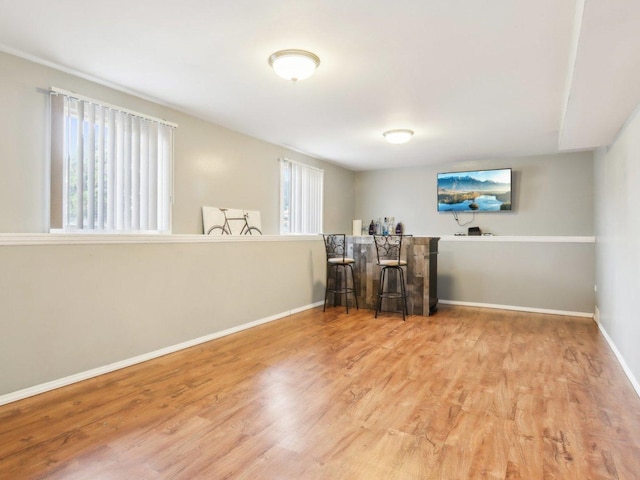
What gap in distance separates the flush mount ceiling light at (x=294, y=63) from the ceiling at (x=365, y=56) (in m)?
0.06

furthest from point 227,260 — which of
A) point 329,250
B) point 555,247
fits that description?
point 555,247

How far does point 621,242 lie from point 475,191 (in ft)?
8.87

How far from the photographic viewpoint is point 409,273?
496cm

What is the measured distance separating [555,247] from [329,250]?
3185 mm

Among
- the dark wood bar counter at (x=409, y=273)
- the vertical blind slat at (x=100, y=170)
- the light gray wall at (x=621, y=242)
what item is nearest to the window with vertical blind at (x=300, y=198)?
the dark wood bar counter at (x=409, y=273)

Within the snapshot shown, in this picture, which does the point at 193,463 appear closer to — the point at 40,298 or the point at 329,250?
the point at 40,298

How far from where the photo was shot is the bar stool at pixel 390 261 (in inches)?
189

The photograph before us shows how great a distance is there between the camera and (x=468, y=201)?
18.8ft

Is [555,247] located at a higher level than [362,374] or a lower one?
higher

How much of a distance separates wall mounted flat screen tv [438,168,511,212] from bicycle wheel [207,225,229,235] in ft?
11.8

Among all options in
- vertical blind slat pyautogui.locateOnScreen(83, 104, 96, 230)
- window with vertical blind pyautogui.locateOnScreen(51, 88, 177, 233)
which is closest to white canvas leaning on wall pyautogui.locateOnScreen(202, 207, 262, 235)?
window with vertical blind pyautogui.locateOnScreen(51, 88, 177, 233)

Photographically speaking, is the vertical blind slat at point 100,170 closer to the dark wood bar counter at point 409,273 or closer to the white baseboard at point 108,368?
the white baseboard at point 108,368

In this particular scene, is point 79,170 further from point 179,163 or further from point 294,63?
point 294,63

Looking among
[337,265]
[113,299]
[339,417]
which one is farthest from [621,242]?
[113,299]
